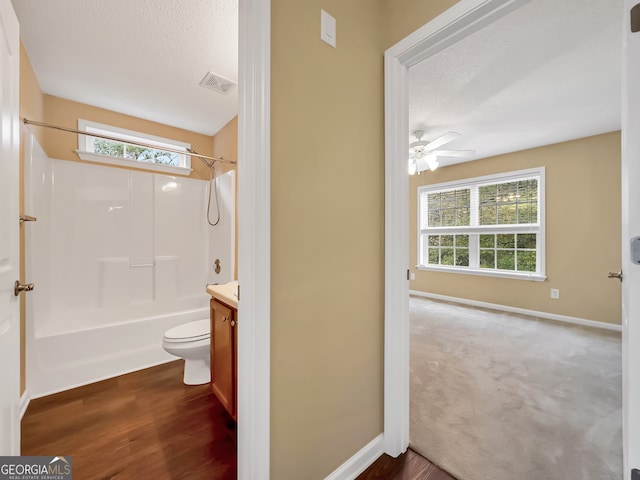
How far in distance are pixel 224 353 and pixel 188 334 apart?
0.55 m

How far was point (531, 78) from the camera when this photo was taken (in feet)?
7.22

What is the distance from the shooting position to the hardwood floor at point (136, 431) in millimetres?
1319

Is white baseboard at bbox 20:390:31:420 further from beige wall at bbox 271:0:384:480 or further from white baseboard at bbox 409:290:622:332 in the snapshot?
white baseboard at bbox 409:290:622:332

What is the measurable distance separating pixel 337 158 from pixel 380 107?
453 mm

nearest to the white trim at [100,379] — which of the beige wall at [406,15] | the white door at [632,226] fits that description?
the white door at [632,226]

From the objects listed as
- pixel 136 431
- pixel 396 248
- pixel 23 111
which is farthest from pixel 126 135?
pixel 396 248

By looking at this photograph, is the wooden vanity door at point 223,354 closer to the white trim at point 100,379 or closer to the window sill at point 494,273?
the white trim at point 100,379

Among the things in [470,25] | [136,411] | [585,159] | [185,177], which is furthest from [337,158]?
[585,159]

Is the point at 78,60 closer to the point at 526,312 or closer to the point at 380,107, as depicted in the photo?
the point at 380,107

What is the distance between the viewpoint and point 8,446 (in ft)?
3.08

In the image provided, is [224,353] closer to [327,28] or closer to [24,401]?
[24,401]

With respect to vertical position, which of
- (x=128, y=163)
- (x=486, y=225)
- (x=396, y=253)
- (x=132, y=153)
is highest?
(x=132, y=153)

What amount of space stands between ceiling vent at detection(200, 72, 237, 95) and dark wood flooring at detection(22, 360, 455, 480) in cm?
249

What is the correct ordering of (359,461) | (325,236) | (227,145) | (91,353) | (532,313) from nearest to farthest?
1. (325,236)
2. (359,461)
3. (91,353)
4. (227,145)
5. (532,313)
